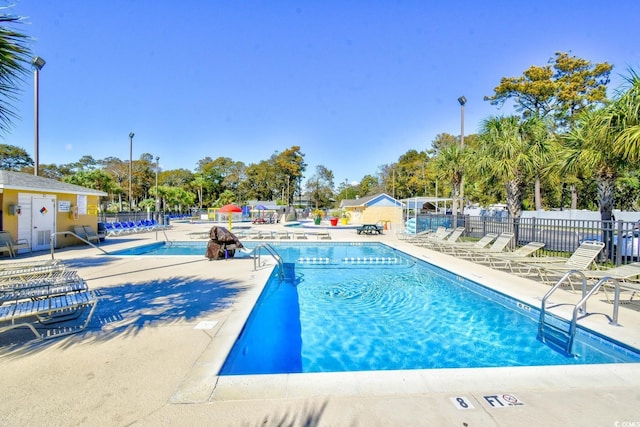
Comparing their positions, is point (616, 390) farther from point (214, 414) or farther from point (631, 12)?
point (631, 12)

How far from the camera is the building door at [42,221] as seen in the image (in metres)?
12.1

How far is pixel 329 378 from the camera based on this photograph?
119 inches

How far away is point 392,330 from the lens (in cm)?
556

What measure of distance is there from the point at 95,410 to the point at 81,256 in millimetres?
10367

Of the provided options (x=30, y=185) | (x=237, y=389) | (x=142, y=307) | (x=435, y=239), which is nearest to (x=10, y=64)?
(x=142, y=307)

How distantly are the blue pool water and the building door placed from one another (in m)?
10.2

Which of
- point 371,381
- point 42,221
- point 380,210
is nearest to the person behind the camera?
point 371,381

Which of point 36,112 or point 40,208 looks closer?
point 40,208

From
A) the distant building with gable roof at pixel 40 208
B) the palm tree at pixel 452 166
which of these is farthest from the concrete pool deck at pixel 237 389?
the palm tree at pixel 452 166

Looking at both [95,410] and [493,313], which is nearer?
[95,410]

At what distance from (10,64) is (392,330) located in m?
6.20

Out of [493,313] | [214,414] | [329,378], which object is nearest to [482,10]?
[493,313]

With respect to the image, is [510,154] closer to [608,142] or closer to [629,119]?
[608,142]

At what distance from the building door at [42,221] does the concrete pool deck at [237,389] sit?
10.6m
